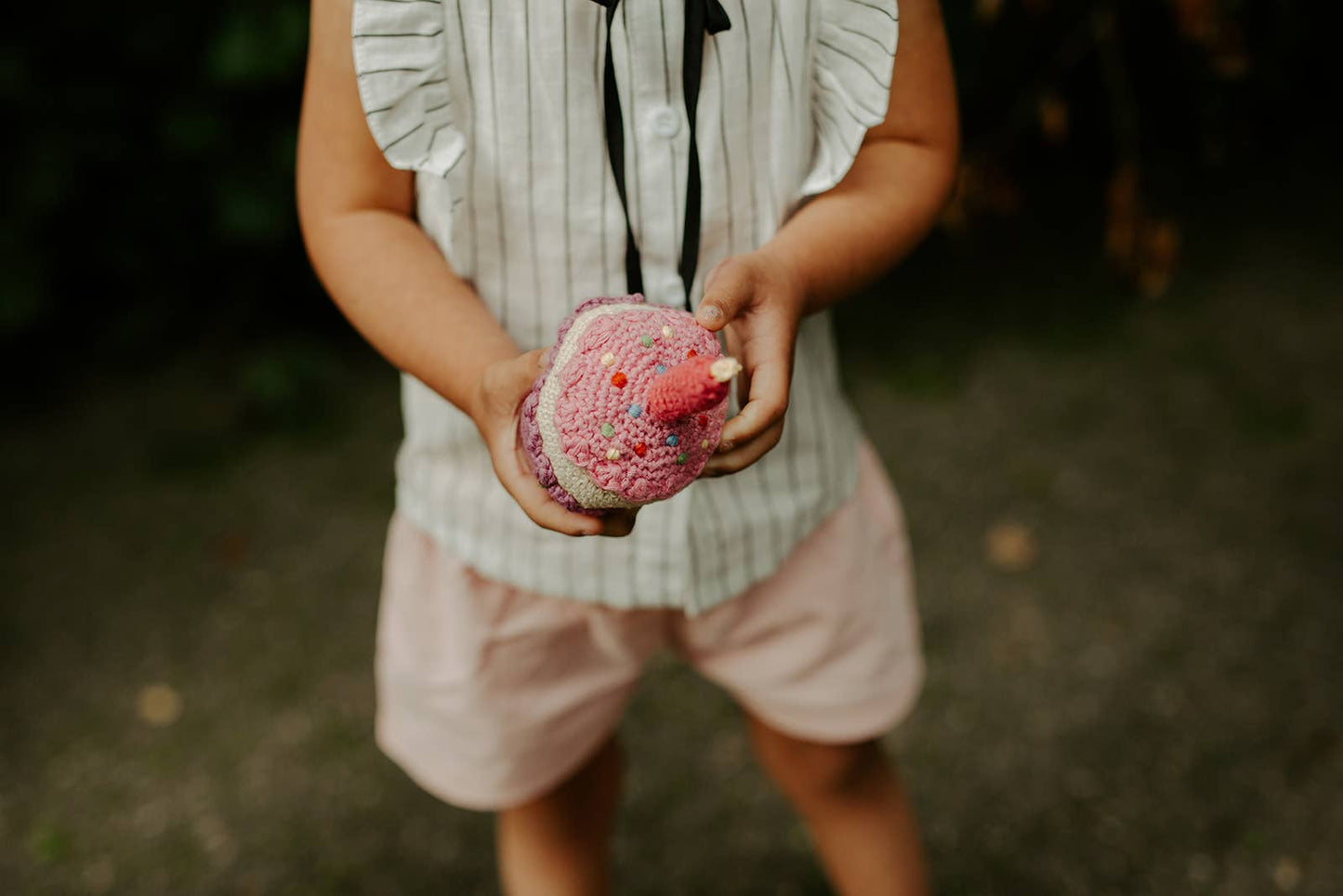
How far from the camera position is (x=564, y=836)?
1195 mm

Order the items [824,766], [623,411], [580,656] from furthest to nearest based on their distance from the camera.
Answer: [824,766] → [580,656] → [623,411]

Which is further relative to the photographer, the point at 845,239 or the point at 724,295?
the point at 845,239

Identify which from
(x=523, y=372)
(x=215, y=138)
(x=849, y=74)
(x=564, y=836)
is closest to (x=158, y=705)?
(x=564, y=836)

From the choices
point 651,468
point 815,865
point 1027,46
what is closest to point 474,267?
point 651,468

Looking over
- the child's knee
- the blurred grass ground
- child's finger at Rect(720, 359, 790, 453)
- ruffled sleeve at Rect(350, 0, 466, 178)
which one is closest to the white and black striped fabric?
ruffled sleeve at Rect(350, 0, 466, 178)

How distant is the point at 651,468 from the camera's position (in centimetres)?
70

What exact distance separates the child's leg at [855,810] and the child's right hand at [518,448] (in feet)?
1.61

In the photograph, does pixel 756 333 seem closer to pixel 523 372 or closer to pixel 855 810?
pixel 523 372

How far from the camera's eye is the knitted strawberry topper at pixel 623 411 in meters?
0.69

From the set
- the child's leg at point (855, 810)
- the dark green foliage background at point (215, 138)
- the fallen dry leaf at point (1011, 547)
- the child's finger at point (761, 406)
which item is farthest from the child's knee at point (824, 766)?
the dark green foliage background at point (215, 138)

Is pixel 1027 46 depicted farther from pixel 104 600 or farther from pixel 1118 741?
pixel 104 600

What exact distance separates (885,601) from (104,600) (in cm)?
143

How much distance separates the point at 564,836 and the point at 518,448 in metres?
0.57

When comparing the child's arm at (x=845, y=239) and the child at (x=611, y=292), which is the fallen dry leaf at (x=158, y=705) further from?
the child's arm at (x=845, y=239)
